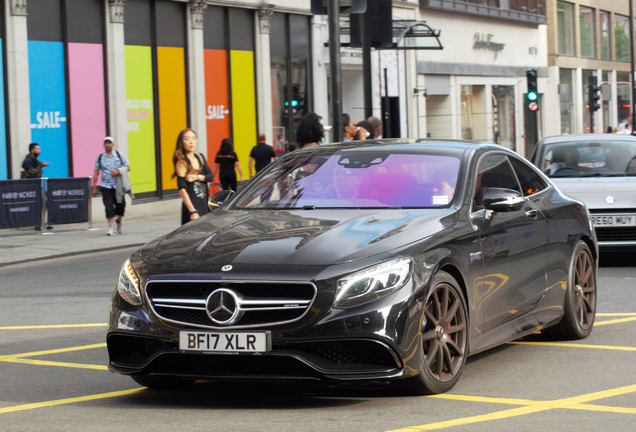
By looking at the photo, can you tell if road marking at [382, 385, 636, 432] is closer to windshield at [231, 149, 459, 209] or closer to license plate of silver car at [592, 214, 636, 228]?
windshield at [231, 149, 459, 209]

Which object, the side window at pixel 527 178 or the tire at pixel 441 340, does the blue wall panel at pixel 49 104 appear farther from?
the tire at pixel 441 340

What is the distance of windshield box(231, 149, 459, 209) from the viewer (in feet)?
21.5

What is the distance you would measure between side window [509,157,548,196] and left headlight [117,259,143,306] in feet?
9.84

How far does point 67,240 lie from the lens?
62.2 feet

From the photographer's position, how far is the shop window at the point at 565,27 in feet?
176

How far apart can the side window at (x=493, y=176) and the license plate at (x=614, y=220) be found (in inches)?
196

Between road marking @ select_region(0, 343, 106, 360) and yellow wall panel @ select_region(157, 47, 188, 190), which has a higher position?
yellow wall panel @ select_region(157, 47, 188, 190)

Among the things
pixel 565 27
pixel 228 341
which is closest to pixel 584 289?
pixel 228 341

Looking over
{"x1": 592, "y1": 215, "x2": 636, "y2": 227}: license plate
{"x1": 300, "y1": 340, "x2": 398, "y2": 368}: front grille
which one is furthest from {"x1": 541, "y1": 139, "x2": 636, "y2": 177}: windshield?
{"x1": 300, "y1": 340, "x2": 398, "y2": 368}: front grille

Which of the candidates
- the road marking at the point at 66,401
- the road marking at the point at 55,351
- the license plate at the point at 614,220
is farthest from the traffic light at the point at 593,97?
the road marking at the point at 66,401

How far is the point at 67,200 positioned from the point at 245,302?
16.3m

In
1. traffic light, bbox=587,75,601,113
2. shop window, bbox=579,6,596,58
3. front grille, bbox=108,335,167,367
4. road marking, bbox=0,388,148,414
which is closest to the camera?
front grille, bbox=108,335,167,367

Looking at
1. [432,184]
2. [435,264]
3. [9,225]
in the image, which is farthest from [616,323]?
[9,225]

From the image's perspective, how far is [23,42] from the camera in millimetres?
22234
